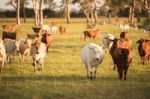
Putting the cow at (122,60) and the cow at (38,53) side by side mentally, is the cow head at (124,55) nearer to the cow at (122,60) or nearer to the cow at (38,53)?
the cow at (122,60)

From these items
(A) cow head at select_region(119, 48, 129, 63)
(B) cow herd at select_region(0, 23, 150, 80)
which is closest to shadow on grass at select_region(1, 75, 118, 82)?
(B) cow herd at select_region(0, 23, 150, 80)

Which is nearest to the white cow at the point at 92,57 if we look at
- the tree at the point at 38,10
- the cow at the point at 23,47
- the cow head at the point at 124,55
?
the cow head at the point at 124,55

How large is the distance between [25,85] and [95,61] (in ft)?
9.62

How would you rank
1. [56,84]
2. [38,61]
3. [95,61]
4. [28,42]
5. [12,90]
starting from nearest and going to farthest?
[12,90] → [56,84] → [95,61] → [38,61] → [28,42]

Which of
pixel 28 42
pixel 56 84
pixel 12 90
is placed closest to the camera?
pixel 12 90

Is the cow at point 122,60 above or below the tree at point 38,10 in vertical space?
below

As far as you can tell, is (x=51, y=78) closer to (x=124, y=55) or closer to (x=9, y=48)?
(x=124, y=55)

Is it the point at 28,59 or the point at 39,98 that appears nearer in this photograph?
the point at 39,98

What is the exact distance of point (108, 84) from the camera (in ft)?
51.2

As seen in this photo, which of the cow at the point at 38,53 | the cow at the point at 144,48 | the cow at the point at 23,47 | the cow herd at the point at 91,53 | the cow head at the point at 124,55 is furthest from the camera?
the cow at the point at 23,47

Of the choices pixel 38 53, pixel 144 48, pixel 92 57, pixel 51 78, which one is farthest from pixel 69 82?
pixel 144 48

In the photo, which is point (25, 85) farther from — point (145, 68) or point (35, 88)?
point (145, 68)

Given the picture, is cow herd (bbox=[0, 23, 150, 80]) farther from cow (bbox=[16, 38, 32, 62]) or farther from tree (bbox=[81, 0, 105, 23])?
tree (bbox=[81, 0, 105, 23])

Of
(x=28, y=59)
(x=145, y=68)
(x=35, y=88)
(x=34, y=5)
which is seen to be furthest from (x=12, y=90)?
(x=34, y=5)
